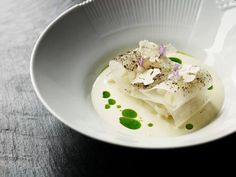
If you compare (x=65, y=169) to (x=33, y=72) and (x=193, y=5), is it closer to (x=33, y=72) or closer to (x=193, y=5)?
(x=33, y=72)

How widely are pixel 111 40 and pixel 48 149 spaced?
64 cm

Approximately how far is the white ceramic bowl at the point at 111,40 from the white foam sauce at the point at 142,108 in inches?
1.1

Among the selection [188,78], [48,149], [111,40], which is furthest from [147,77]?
[48,149]

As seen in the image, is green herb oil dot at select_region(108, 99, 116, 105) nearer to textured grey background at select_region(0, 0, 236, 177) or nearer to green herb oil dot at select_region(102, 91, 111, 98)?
green herb oil dot at select_region(102, 91, 111, 98)

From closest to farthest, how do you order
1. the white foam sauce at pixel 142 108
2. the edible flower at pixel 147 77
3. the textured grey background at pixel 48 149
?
the textured grey background at pixel 48 149 < the white foam sauce at pixel 142 108 < the edible flower at pixel 147 77

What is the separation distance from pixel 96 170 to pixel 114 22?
0.80m

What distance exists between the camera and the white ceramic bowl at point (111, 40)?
58.1 inches

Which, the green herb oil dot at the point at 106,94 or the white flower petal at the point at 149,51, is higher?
the white flower petal at the point at 149,51

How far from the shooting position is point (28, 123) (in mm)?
1500

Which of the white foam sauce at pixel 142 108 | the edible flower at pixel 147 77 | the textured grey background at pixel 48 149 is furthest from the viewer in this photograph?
the edible flower at pixel 147 77

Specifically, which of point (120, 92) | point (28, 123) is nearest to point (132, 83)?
point (120, 92)

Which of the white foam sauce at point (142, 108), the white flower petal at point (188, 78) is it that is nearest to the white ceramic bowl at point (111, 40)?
the white foam sauce at point (142, 108)

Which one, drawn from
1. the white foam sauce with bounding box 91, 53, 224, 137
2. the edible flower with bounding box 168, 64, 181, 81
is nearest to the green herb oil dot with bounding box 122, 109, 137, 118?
the white foam sauce with bounding box 91, 53, 224, 137

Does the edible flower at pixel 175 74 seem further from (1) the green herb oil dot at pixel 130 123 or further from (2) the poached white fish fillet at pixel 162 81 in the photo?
(1) the green herb oil dot at pixel 130 123
